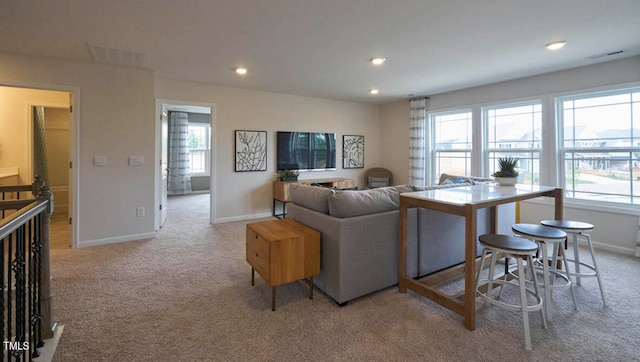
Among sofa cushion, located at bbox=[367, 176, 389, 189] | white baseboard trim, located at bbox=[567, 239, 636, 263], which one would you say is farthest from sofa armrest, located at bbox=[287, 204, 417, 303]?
sofa cushion, located at bbox=[367, 176, 389, 189]

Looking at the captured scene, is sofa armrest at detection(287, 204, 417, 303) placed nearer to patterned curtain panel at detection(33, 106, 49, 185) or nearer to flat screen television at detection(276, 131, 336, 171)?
flat screen television at detection(276, 131, 336, 171)

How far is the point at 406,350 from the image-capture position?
1.87 metres

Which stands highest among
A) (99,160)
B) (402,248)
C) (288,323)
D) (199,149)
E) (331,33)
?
(331,33)

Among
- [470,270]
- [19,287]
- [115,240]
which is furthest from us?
[115,240]

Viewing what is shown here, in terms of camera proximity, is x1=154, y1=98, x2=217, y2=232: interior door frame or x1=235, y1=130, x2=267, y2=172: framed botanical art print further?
x1=235, y1=130, x2=267, y2=172: framed botanical art print

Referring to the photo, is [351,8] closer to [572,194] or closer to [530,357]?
[530,357]

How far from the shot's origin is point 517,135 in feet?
15.6

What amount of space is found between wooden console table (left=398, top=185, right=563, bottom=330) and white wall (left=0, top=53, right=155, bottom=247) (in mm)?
3469

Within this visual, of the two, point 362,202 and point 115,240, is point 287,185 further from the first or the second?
point 362,202

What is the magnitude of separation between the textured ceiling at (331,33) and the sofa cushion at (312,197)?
4.81ft

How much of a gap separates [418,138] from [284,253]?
14.7 ft

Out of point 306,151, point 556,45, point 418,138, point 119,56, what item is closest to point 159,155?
point 119,56

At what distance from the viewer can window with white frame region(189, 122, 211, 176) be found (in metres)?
9.12

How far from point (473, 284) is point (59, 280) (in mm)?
3514
